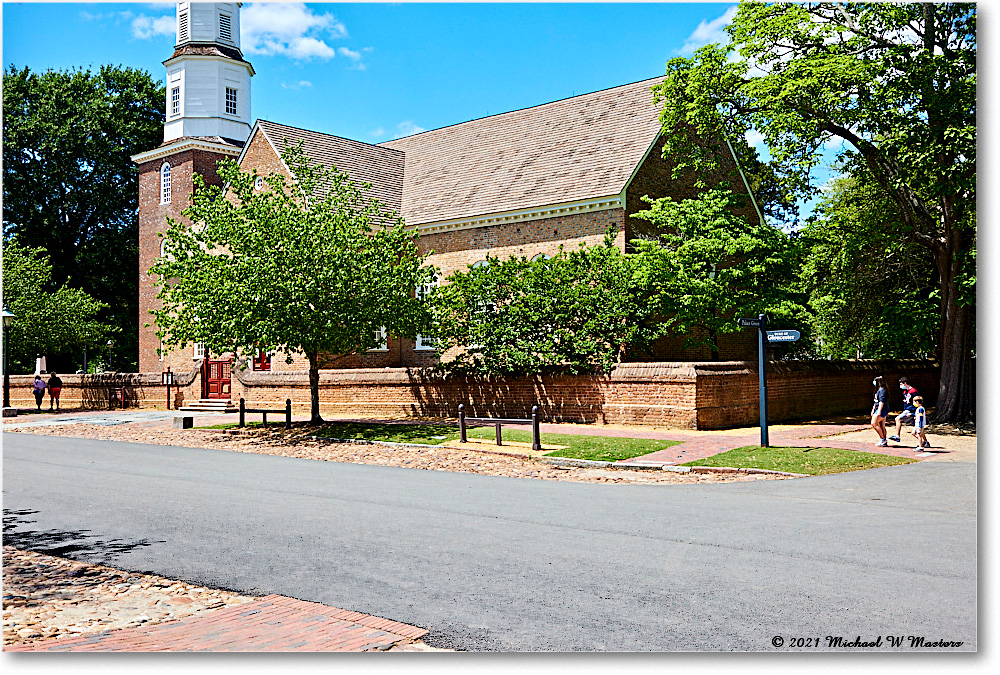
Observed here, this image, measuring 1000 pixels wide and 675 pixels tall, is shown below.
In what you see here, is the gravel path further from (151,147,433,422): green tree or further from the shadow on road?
(151,147,433,422): green tree

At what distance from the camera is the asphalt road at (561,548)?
5.78 meters

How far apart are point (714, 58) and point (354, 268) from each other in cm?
1083

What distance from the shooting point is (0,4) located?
6023 mm

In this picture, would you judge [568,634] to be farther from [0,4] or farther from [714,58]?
[714,58]

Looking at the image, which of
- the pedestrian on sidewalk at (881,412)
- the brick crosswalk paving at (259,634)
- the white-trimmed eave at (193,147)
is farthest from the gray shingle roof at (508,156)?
the brick crosswalk paving at (259,634)

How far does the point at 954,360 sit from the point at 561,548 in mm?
18741

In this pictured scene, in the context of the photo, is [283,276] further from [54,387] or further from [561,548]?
[54,387]

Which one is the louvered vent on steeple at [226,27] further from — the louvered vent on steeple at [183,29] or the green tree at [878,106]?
the green tree at [878,106]

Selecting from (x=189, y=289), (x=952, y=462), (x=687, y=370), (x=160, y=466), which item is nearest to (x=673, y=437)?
(x=687, y=370)

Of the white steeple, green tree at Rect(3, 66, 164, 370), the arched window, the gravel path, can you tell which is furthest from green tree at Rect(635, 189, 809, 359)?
green tree at Rect(3, 66, 164, 370)

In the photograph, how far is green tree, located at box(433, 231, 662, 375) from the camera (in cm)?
2506

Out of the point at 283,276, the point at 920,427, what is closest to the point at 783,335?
the point at 920,427

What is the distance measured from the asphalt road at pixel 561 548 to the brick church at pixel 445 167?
12698 millimetres

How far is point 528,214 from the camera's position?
30.7 metres
